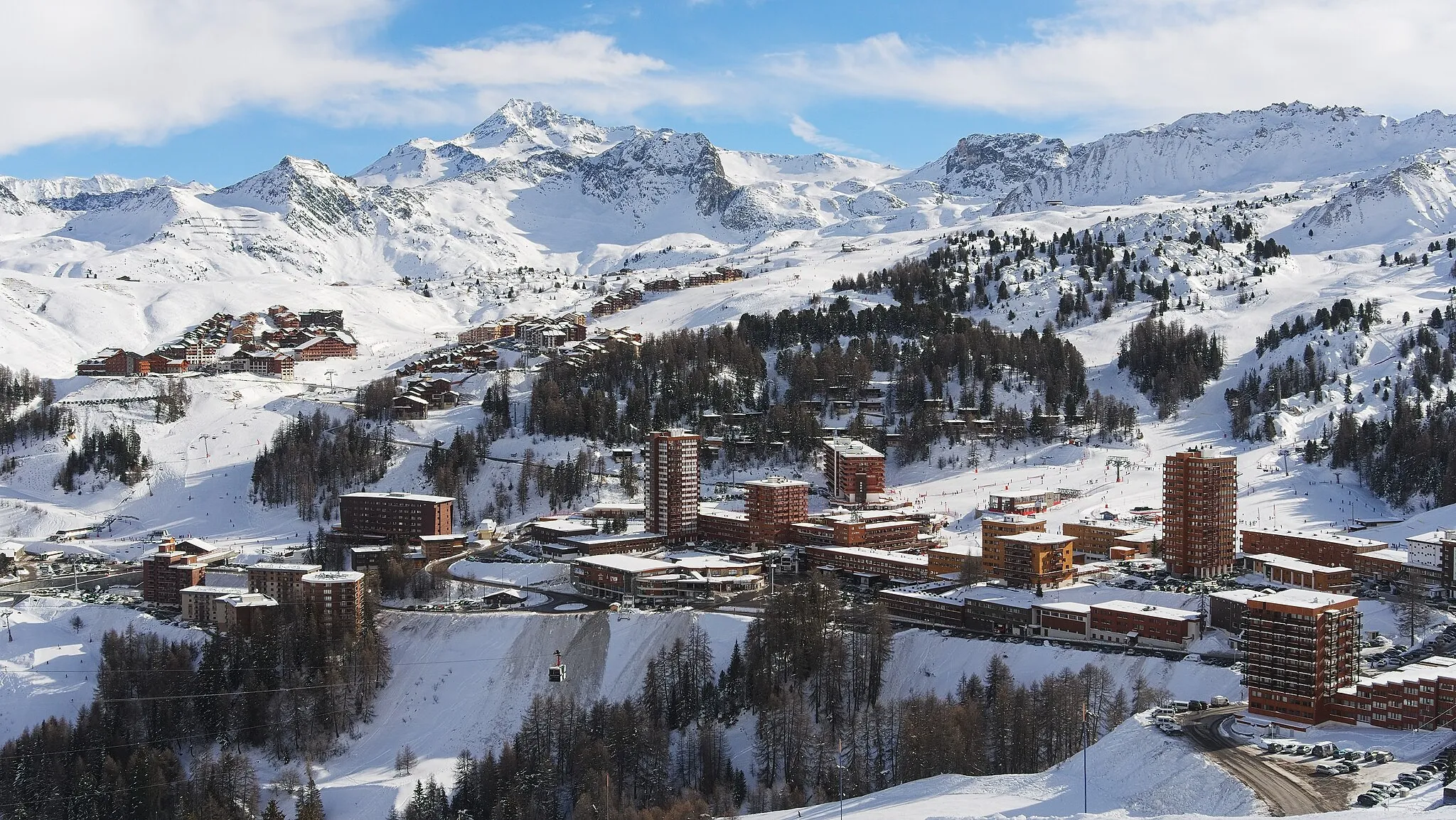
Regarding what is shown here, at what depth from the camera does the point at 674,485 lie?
74750mm

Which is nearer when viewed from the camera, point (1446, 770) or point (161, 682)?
point (1446, 770)

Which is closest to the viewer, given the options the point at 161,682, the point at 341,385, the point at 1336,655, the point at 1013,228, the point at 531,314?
the point at 1336,655

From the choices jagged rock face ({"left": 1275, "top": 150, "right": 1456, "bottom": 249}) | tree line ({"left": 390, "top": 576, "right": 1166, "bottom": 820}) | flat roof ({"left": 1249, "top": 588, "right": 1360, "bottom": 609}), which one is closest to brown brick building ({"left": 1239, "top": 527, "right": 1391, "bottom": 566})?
flat roof ({"left": 1249, "top": 588, "right": 1360, "bottom": 609})

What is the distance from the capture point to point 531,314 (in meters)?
152

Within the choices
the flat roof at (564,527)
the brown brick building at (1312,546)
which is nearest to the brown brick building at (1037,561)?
the brown brick building at (1312,546)

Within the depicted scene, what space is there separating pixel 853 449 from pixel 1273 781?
4867cm

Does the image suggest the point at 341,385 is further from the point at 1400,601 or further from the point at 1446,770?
the point at 1446,770

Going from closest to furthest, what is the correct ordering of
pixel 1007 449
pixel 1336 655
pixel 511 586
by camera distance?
pixel 1336 655 → pixel 511 586 → pixel 1007 449

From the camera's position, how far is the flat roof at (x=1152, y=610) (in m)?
54.4

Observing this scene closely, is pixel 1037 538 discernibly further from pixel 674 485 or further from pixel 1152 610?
pixel 674 485

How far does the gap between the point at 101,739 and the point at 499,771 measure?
17.8 metres

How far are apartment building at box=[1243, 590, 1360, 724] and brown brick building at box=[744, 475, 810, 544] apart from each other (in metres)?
32.3

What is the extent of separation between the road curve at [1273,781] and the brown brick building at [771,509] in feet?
113

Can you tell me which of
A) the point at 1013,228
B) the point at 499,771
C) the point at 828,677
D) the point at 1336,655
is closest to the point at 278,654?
the point at 499,771
